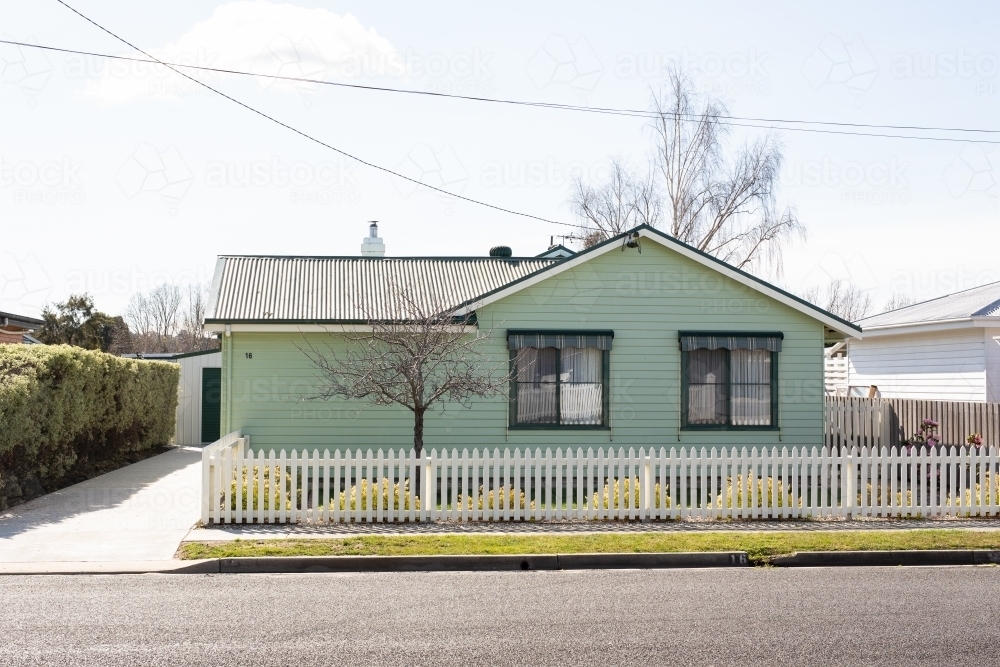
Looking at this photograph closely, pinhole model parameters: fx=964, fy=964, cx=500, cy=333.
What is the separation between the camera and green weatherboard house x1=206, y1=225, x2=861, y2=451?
1658cm

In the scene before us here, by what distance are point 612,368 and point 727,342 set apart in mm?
2093

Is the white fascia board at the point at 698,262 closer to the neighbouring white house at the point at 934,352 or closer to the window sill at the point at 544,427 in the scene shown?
the window sill at the point at 544,427

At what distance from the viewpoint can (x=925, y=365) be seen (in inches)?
910

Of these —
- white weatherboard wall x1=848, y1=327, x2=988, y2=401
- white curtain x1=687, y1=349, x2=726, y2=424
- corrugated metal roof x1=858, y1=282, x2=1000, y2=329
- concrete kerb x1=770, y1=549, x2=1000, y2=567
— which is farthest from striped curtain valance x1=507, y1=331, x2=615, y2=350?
white weatherboard wall x1=848, y1=327, x2=988, y2=401

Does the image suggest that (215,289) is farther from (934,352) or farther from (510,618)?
(934,352)

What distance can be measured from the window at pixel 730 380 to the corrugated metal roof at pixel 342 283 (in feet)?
12.0

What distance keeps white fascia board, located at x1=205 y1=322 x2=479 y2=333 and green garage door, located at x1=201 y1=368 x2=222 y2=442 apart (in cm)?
1098

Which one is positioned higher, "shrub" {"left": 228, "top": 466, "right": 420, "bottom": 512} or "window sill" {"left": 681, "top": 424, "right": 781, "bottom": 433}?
"window sill" {"left": 681, "top": 424, "right": 781, "bottom": 433}

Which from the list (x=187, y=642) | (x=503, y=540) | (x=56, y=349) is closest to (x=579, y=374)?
(x=503, y=540)

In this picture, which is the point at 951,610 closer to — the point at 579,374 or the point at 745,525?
the point at 745,525

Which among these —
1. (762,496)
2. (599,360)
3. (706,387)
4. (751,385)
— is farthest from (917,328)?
(762,496)

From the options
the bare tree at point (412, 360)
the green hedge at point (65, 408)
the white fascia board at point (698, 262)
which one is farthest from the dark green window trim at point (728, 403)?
the green hedge at point (65, 408)

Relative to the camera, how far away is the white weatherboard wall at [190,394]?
27062 millimetres

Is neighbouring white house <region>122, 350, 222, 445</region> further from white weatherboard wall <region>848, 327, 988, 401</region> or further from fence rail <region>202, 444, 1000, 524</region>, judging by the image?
white weatherboard wall <region>848, 327, 988, 401</region>
